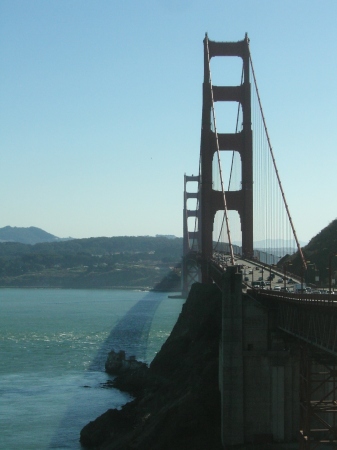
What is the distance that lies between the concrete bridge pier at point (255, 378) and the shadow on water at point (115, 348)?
5829 millimetres

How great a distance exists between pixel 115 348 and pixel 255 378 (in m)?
28.2

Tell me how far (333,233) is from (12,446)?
3135 cm

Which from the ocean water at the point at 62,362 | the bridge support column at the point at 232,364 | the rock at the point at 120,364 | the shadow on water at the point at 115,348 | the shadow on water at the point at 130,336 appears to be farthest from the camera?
the shadow on water at the point at 130,336

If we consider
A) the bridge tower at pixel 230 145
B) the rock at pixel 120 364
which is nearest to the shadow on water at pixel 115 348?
the rock at pixel 120 364

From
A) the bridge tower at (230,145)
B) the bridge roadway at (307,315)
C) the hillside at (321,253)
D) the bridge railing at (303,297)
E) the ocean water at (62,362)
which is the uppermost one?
the bridge tower at (230,145)

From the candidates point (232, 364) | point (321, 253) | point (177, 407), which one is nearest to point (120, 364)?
point (321, 253)

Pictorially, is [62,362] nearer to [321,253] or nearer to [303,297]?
[321,253]

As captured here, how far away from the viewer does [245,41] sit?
4128 cm

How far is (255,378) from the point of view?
22.2 m

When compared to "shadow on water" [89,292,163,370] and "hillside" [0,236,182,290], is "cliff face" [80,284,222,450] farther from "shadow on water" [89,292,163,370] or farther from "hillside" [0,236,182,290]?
"hillside" [0,236,182,290]

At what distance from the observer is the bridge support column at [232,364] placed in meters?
21.7

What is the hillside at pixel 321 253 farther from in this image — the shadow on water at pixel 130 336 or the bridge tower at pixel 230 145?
the shadow on water at pixel 130 336

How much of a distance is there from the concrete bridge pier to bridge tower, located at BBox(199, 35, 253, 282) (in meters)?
19.6

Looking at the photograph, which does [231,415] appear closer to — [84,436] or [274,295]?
[274,295]
